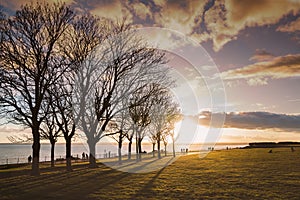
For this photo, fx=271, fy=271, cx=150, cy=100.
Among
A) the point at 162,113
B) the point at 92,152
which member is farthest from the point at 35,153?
the point at 162,113

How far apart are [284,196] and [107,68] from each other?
20778 millimetres

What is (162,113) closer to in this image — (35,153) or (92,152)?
(92,152)

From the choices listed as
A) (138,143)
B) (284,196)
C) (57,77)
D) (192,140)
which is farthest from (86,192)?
(192,140)

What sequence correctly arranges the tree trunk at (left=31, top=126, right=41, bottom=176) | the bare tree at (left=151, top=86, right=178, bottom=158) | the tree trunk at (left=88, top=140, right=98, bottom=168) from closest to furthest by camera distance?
the tree trunk at (left=31, top=126, right=41, bottom=176) < the tree trunk at (left=88, top=140, right=98, bottom=168) < the bare tree at (left=151, top=86, right=178, bottom=158)

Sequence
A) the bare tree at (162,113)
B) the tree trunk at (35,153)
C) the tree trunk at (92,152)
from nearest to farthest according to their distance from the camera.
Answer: the tree trunk at (35,153) → the tree trunk at (92,152) → the bare tree at (162,113)

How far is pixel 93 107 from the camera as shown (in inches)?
1159

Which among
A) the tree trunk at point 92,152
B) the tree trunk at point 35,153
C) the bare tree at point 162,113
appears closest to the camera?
the tree trunk at point 35,153

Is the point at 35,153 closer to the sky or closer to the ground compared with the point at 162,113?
closer to the ground

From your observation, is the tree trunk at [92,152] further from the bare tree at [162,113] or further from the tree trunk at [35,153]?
the bare tree at [162,113]

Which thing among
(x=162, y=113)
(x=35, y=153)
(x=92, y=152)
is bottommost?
(x=92, y=152)

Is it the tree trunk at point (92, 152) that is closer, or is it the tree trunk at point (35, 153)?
the tree trunk at point (35, 153)

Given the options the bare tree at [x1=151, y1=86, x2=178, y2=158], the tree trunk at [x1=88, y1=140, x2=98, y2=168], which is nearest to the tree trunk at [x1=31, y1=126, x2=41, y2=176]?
the tree trunk at [x1=88, y1=140, x2=98, y2=168]

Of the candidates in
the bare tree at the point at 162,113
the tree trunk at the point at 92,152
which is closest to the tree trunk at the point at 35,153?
the tree trunk at the point at 92,152

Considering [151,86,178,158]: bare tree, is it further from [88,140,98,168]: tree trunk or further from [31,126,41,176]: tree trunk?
[31,126,41,176]: tree trunk
